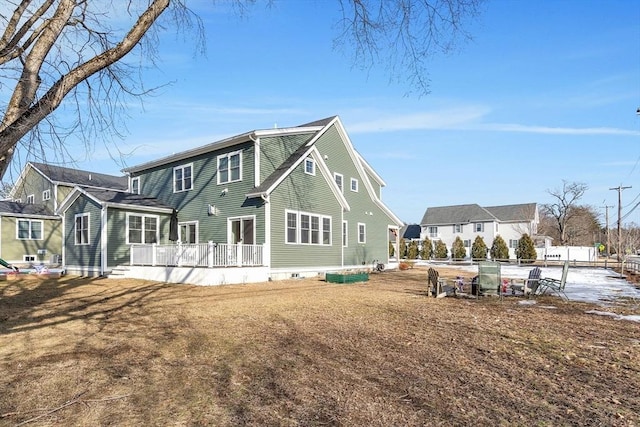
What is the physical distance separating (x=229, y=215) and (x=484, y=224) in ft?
145

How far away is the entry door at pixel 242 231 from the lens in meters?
19.0

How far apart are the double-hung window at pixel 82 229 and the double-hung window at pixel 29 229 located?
10542 mm

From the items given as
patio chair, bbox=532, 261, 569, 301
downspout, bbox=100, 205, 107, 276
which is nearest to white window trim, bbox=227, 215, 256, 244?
downspout, bbox=100, 205, 107, 276

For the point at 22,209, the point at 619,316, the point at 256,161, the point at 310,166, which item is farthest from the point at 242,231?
the point at 22,209

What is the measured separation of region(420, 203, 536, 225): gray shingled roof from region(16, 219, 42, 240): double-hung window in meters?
46.8

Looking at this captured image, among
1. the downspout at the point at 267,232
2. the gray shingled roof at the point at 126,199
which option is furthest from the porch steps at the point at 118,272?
the downspout at the point at 267,232

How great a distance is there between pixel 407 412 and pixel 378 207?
2419 centimetres

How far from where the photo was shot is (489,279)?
479 inches

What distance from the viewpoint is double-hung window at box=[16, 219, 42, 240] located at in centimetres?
2827

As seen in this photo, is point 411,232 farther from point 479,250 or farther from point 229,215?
point 229,215

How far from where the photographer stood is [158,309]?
10250 mm

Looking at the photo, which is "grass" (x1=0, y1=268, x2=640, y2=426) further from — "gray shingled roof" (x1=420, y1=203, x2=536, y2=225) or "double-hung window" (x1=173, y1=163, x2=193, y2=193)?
"gray shingled roof" (x1=420, y1=203, x2=536, y2=225)

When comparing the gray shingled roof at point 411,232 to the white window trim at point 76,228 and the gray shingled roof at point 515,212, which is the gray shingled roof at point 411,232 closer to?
the gray shingled roof at point 515,212

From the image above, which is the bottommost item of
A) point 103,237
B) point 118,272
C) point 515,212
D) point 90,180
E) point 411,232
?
point 118,272
